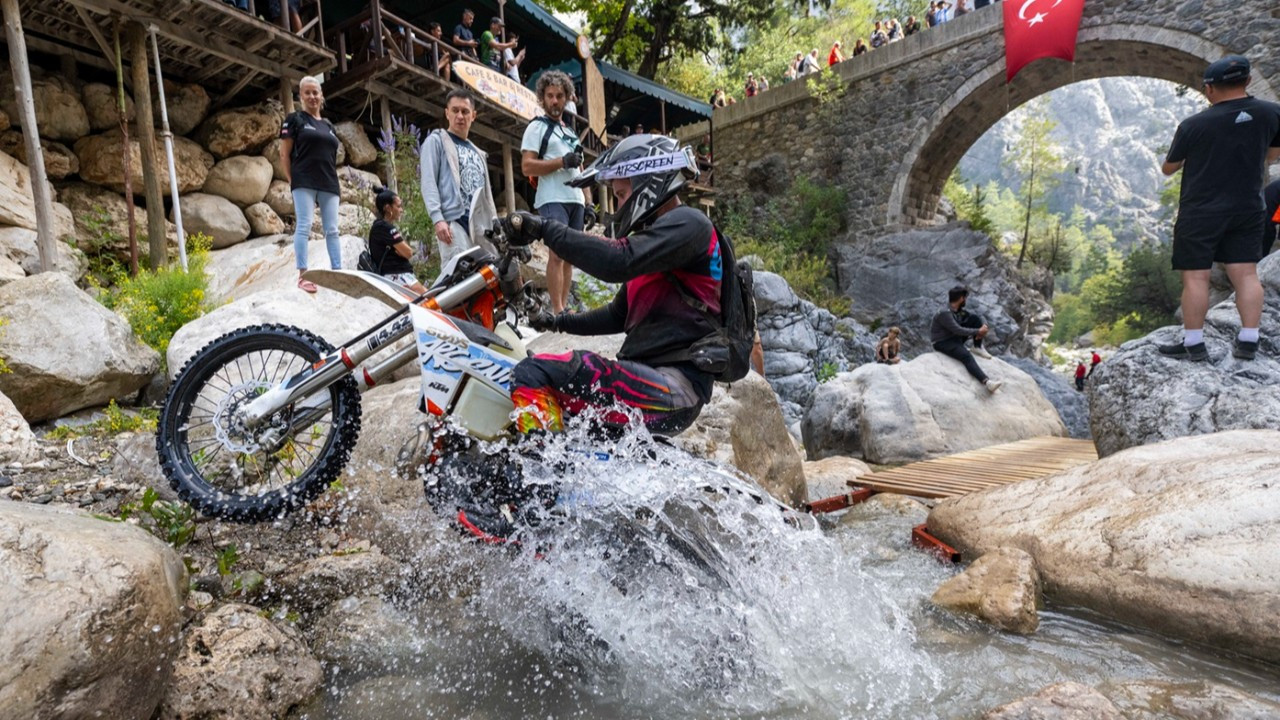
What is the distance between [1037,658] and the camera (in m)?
2.62

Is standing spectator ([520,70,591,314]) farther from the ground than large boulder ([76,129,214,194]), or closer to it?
closer to it

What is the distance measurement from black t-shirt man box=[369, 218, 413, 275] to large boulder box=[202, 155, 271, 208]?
238 inches

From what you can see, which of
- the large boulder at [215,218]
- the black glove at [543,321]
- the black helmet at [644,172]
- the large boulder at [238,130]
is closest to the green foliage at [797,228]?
the large boulder at [238,130]

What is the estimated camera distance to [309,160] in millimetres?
5738

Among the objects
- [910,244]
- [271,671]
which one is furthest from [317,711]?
[910,244]

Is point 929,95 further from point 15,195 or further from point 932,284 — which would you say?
point 15,195

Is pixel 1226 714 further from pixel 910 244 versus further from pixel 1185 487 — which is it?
pixel 910 244

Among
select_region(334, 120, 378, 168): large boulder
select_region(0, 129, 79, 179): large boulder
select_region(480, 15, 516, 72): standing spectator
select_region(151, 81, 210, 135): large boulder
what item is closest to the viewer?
select_region(0, 129, 79, 179): large boulder

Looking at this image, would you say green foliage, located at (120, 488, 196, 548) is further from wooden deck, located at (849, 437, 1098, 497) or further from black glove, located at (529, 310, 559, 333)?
wooden deck, located at (849, 437, 1098, 497)

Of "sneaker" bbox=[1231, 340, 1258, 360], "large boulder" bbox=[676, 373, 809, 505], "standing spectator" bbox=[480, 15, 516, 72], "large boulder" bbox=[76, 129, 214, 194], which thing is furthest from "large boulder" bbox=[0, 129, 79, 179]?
"sneaker" bbox=[1231, 340, 1258, 360]

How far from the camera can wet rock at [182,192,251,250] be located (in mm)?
9531

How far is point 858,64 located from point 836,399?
1559 centimetres

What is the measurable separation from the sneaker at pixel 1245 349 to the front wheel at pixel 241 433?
5.56 meters

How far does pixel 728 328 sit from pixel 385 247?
397cm
